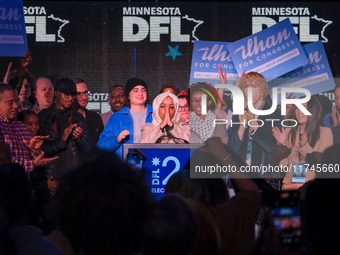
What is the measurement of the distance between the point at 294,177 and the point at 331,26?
5.90 m

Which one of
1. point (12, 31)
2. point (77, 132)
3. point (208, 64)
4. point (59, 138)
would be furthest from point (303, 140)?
point (12, 31)

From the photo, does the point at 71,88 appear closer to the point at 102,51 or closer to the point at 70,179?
the point at 102,51

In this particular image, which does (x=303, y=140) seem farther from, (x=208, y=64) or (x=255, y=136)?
(x=208, y=64)

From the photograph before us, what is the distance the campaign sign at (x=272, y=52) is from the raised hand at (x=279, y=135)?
2.72m

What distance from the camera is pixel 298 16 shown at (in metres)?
9.97

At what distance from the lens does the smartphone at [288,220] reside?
204 cm

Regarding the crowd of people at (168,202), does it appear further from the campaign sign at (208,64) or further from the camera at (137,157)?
the campaign sign at (208,64)

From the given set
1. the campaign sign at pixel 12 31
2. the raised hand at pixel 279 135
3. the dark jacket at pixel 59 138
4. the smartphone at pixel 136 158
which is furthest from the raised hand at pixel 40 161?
the campaign sign at pixel 12 31

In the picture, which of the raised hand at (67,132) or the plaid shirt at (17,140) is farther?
the raised hand at (67,132)

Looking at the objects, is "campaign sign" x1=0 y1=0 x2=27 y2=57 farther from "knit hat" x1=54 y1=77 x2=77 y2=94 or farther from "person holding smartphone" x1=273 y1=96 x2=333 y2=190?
"person holding smartphone" x1=273 y1=96 x2=333 y2=190

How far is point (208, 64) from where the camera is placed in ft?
29.2

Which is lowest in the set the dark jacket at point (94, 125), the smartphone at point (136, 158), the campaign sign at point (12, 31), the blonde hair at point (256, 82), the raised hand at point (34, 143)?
the smartphone at point (136, 158)

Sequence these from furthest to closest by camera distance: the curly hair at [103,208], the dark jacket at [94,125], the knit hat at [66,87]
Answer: the dark jacket at [94,125] → the knit hat at [66,87] → the curly hair at [103,208]

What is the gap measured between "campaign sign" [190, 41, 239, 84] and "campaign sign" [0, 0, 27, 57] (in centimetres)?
241
